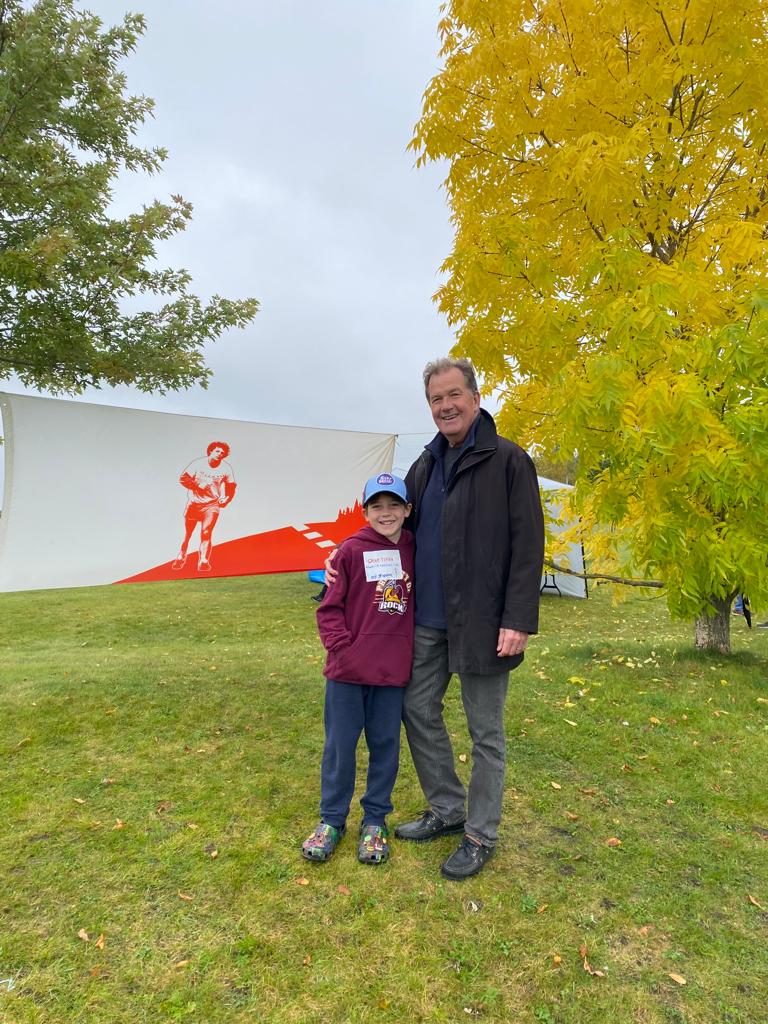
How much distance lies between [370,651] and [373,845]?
97cm

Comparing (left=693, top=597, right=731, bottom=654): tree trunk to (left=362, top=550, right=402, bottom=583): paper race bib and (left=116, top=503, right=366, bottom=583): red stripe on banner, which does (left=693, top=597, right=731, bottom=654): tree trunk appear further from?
(left=362, top=550, right=402, bottom=583): paper race bib

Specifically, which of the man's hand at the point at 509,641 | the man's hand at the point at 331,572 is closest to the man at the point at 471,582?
the man's hand at the point at 509,641

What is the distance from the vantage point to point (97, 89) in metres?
5.81

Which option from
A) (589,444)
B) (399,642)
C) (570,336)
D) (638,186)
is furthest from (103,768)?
(638,186)

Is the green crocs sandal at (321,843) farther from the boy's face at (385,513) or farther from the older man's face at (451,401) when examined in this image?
the older man's face at (451,401)

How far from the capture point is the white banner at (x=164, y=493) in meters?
4.11

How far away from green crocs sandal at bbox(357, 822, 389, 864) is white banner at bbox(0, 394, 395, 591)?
7.46 feet

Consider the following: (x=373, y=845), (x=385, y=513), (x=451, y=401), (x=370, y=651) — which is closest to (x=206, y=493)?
(x=385, y=513)

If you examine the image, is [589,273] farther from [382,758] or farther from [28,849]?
[28,849]

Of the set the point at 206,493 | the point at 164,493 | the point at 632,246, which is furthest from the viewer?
the point at 632,246

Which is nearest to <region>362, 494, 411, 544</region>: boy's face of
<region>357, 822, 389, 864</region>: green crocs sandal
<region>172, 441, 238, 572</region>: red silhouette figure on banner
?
<region>357, 822, 389, 864</region>: green crocs sandal

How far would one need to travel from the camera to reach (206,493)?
4551 millimetres

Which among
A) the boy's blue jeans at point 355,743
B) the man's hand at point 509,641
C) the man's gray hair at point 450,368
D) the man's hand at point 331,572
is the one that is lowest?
the boy's blue jeans at point 355,743

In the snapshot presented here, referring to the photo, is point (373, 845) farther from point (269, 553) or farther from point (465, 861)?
point (269, 553)
